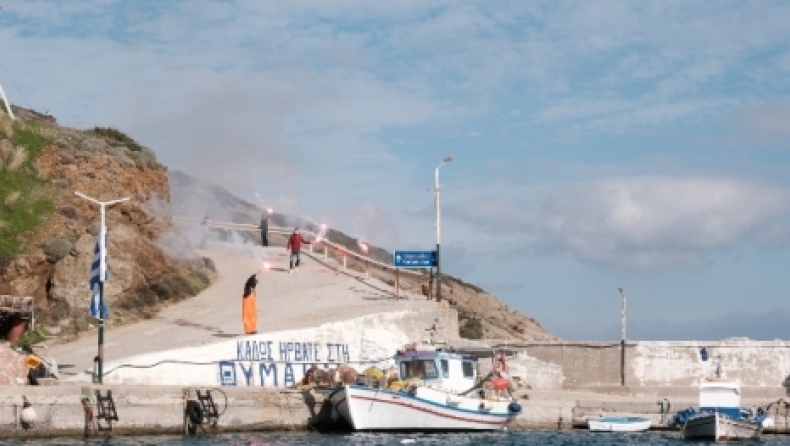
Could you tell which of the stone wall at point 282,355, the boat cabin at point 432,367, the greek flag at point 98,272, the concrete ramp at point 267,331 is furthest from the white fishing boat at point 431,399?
the greek flag at point 98,272

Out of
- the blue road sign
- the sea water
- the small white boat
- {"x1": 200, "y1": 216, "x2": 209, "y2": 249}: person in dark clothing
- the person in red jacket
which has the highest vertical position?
{"x1": 200, "y1": 216, "x2": 209, "y2": 249}: person in dark clothing

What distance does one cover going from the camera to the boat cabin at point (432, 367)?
43.0 metres

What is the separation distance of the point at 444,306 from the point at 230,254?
588 inches

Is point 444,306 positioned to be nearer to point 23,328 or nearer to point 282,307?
point 282,307

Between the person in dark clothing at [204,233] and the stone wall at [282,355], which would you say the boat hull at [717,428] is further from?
the person in dark clothing at [204,233]

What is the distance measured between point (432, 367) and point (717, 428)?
8.92m

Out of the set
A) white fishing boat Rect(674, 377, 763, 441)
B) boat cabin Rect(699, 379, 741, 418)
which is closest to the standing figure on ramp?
white fishing boat Rect(674, 377, 763, 441)

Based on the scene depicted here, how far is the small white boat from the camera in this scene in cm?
4353

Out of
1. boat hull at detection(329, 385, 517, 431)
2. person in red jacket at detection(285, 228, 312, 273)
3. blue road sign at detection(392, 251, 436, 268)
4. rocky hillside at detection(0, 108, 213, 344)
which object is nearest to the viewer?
boat hull at detection(329, 385, 517, 431)

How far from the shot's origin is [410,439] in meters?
38.8

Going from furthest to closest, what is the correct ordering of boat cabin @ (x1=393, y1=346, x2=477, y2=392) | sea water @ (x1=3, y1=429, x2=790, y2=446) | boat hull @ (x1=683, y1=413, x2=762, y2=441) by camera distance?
boat cabin @ (x1=393, y1=346, x2=477, y2=392), boat hull @ (x1=683, y1=413, x2=762, y2=441), sea water @ (x1=3, y1=429, x2=790, y2=446)

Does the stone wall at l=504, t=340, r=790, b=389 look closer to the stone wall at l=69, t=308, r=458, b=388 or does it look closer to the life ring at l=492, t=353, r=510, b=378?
the life ring at l=492, t=353, r=510, b=378

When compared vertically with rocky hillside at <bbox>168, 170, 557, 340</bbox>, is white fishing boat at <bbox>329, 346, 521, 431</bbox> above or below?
below

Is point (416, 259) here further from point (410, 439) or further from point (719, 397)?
point (410, 439)
